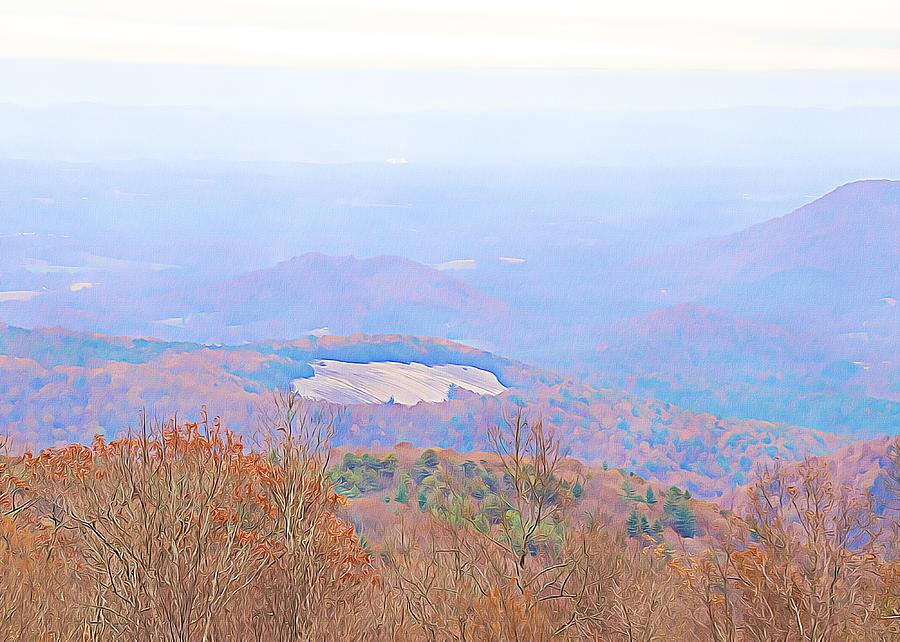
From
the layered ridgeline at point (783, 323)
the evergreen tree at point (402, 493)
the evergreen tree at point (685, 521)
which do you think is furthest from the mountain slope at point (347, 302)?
the evergreen tree at point (685, 521)

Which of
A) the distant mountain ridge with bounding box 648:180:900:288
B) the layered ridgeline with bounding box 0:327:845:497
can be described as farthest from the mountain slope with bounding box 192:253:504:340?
the distant mountain ridge with bounding box 648:180:900:288

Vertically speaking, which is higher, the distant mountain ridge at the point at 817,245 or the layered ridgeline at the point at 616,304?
the distant mountain ridge at the point at 817,245

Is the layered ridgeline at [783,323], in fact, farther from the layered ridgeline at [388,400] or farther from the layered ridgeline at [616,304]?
the layered ridgeline at [388,400]

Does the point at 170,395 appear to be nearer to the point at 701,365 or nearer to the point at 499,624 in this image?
the point at 701,365

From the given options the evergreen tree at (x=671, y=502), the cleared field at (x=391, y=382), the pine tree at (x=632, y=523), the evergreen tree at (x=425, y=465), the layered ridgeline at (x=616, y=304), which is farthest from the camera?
the layered ridgeline at (x=616, y=304)

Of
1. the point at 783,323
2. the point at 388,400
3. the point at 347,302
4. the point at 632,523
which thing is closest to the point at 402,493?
the point at 632,523

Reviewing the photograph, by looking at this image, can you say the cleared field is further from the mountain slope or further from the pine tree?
the pine tree

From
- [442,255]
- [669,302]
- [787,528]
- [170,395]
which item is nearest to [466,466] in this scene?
[787,528]
